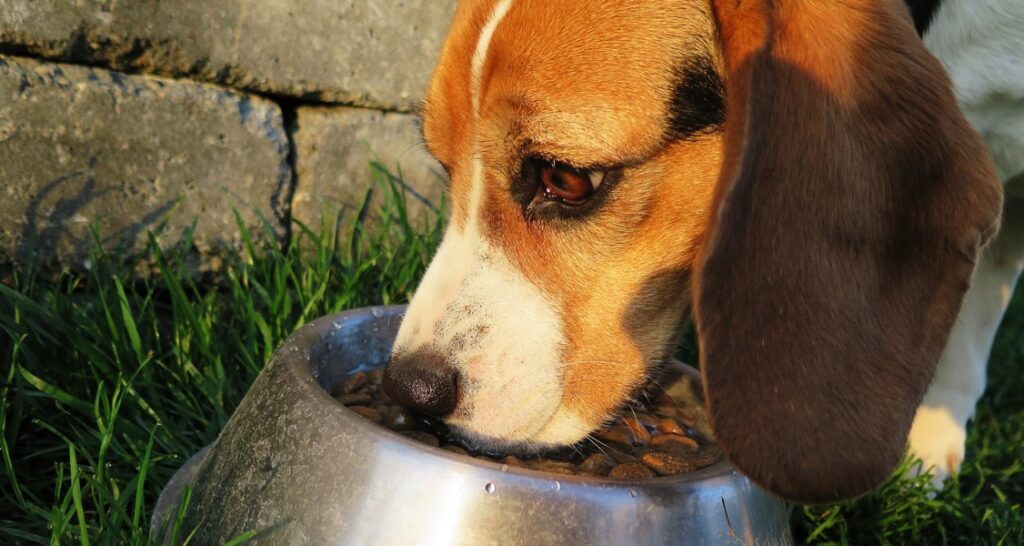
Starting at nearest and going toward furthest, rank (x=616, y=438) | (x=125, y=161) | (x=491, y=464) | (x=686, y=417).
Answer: (x=491, y=464) → (x=616, y=438) → (x=686, y=417) → (x=125, y=161)

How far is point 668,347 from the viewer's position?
2.12 meters

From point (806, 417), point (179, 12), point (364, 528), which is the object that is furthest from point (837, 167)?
point (179, 12)

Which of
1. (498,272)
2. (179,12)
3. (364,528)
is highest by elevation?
(179,12)

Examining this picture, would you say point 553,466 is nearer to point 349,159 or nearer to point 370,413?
point 370,413

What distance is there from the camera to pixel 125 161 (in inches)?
114

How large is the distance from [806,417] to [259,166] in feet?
6.64

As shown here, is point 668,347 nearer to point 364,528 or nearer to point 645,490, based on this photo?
point 645,490

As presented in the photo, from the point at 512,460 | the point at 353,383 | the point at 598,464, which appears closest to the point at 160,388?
the point at 353,383

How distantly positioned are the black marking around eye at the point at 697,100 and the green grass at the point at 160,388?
1.07 m

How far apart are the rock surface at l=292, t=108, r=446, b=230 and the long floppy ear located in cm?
170

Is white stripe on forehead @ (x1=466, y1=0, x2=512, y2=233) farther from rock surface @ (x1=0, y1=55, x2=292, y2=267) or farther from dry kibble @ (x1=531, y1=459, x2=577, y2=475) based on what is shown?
rock surface @ (x1=0, y1=55, x2=292, y2=267)

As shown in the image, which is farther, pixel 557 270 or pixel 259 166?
pixel 259 166

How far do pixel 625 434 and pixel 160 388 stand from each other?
1.19 metres

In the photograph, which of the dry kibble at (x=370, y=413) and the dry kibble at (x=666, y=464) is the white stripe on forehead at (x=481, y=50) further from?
the dry kibble at (x=666, y=464)
